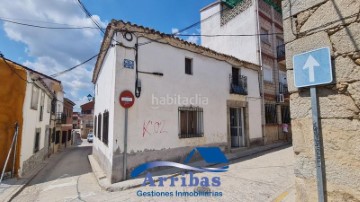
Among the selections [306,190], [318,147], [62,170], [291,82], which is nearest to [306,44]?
[291,82]

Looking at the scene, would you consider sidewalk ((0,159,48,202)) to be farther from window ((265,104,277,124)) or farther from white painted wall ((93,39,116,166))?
window ((265,104,277,124))

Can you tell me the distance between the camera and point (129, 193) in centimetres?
527

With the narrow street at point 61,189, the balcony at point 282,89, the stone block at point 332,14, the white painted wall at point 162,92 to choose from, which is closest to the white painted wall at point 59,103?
the narrow street at point 61,189

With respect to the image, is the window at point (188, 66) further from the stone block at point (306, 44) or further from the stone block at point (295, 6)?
the stone block at point (306, 44)

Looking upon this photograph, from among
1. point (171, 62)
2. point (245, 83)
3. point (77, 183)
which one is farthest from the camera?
point (245, 83)

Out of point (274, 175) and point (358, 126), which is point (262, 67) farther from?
point (358, 126)

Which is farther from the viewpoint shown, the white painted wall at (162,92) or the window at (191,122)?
the window at (191,122)

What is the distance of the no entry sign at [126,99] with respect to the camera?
253 inches

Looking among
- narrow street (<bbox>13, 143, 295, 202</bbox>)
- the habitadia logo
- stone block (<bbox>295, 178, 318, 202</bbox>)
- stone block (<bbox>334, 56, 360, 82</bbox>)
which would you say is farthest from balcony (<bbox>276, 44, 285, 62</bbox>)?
stone block (<bbox>295, 178, 318, 202</bbox>)

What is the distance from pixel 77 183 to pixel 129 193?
2697mm

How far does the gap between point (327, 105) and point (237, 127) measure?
9.50 metres

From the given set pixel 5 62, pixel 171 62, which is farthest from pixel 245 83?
pixel 5 62

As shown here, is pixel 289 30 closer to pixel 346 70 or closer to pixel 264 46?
pixel 346 70

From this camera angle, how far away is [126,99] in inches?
256
